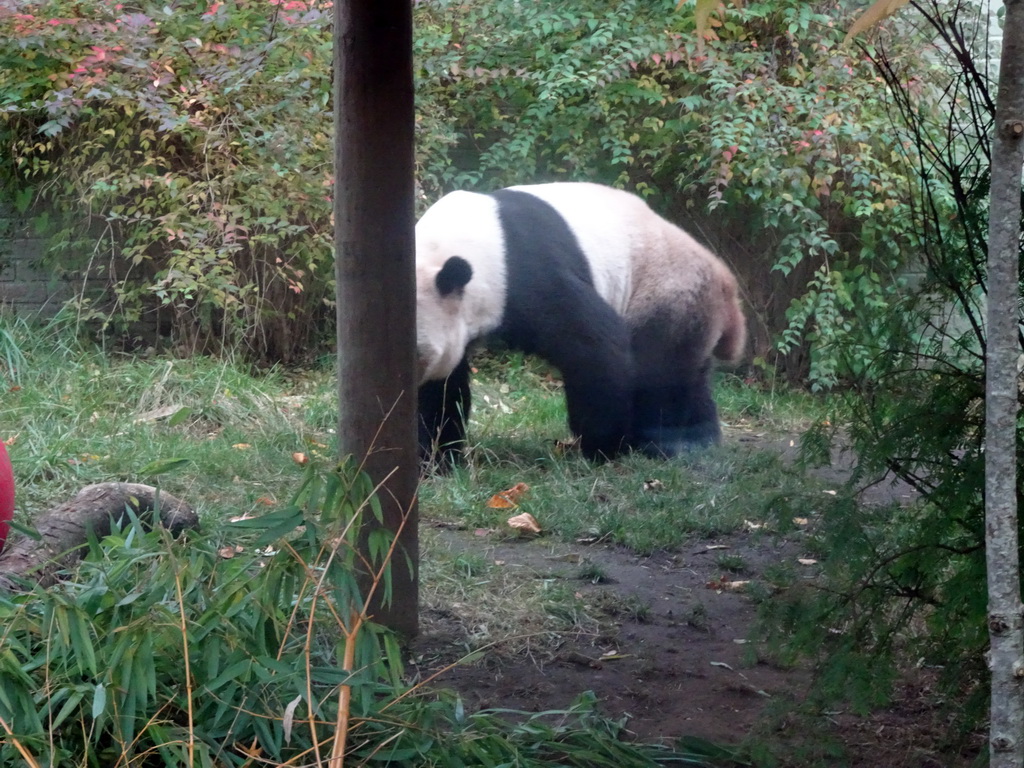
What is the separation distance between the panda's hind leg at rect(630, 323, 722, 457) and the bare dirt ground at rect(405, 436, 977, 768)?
1820 mm

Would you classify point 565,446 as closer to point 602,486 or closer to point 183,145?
point 602,486

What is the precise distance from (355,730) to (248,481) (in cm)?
272

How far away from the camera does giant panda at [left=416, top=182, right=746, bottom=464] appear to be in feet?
17.5

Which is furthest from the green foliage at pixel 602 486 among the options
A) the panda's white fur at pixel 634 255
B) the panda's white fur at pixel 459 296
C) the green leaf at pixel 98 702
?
the green leaf at pixel 98 702

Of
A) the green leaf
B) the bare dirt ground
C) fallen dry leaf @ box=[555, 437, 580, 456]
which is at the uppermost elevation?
the green leaf

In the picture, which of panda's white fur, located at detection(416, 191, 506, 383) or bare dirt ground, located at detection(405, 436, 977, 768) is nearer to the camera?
bare dirt ground, located at detection(405, 436, 977, 768)

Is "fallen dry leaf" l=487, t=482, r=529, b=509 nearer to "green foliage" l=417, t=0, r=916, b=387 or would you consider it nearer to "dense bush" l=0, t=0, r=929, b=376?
"dense bush" l=0, t=0, r=929, b=376

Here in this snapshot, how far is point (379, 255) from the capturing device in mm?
2906

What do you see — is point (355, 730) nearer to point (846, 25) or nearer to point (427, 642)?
point (427, 642)

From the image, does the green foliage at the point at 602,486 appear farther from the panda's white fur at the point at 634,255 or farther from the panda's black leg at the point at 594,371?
the panda's white fur at the point at 634,255

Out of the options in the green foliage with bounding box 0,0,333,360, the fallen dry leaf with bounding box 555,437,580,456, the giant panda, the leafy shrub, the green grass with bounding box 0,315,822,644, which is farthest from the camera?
the green foliage with bounding box 0,0,333,360

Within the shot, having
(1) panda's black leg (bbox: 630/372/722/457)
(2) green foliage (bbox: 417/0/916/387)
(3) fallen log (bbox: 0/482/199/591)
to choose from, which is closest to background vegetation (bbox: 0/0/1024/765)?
(2) green foliage (bbox: 417/0/916/387)

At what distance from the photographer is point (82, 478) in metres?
4.45

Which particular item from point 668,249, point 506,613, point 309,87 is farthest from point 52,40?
point 506,613
